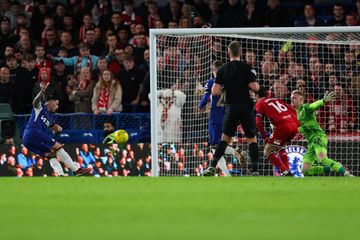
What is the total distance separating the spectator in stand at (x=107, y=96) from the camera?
67.9ft

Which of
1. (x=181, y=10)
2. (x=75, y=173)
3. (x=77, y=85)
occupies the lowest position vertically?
(x=75, y=173)

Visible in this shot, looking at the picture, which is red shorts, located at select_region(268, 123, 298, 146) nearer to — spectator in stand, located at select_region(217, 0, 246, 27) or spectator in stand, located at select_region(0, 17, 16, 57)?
spectator in stand, located at select_region(217, 0, 246, 27)

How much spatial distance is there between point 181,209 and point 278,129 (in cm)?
808

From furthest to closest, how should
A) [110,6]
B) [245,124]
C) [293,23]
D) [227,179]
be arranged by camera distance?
[110,6] → [293,23] → [245,124] → [227,179]

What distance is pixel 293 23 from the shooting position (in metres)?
22.4

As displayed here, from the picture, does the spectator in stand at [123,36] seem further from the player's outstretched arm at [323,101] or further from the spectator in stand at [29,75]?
the player's outstretched arm at [323,101]

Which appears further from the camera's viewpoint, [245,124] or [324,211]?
[245,124]

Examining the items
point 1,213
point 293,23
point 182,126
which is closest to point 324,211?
point 1,213

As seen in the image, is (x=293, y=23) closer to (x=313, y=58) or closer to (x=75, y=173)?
(x=313, y=58)

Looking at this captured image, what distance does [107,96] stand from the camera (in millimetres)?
20828

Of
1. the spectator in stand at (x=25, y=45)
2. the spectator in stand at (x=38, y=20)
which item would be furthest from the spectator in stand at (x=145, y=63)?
the spectator in stand at (x=38, y=20)

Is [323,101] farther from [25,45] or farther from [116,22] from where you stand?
[25,45]

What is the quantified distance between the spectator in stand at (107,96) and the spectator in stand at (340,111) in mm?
4147

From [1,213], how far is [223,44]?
1020 centimetres
